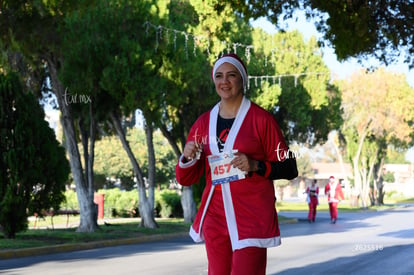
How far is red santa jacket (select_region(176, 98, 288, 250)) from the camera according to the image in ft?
16.6

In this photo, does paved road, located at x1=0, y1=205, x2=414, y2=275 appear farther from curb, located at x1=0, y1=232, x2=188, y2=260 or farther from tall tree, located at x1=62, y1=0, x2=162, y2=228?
tall tree, located at x1=62, y1=0, x2=162, y2=228

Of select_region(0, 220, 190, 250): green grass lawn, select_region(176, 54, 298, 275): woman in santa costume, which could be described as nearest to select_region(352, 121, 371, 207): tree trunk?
select_region(0, 220, 190, 250): green grass lawn

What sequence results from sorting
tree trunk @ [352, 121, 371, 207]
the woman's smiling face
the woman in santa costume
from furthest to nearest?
tree trunk @ [352, 121, 371, 207] < the woman's smiling face < the woman in santa costume

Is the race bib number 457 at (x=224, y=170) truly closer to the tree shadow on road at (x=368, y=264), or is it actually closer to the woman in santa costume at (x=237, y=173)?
the woman in santa costume at (x=237, y=173)

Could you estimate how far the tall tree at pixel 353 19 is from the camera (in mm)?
15500

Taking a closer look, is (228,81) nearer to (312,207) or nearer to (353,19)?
(353,19)

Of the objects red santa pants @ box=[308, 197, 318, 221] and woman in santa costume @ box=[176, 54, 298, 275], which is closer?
woman in santa costume @ box=[176, 54, 298, 275]

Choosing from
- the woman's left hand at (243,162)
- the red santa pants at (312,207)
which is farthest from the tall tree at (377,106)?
the woman's left hand at (243,162)

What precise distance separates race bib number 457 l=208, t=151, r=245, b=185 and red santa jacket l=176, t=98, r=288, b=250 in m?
0.03

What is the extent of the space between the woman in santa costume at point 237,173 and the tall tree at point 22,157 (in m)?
13.9

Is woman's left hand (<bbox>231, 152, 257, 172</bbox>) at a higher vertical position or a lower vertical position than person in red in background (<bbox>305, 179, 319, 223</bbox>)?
higher

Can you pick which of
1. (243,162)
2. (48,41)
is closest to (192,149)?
(243,162)

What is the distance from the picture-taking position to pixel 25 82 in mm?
23750

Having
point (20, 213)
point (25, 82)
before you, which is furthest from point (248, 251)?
point (25, 82)
